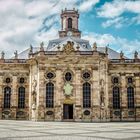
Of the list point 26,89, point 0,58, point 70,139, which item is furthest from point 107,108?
point 70,139

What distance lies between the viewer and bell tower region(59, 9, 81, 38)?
66938 millimetres

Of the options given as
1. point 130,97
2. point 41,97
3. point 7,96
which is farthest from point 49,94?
point 130,97

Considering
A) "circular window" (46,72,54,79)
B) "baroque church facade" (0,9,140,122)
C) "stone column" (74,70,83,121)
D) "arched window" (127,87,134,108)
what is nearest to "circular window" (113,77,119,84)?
"baroque church facade" (0,9,140,122)

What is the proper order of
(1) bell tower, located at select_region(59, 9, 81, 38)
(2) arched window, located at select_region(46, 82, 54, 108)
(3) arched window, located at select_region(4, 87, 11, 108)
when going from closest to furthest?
(2) arched window, located at select_region(46, 82, 54, 108)
(3) arched window, located at select_region(4, 87, 11, 108)
(1) bell tower, located at select_region(59, 9, 81, 38)

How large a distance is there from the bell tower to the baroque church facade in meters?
14.8

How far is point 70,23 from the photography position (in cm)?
6750

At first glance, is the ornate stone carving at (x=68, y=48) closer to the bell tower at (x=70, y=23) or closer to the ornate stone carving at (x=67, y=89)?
the ornate stone carving at (x=67, y=89)

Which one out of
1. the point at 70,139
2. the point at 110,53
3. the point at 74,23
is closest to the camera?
the point at 70,139

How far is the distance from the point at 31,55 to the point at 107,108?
14.2m

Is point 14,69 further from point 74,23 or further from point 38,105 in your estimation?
point 74,23

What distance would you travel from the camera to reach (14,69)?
5472cm

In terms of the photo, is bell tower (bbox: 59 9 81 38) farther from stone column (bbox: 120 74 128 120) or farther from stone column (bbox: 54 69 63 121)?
stone column (bbox: 54 69 63 121)

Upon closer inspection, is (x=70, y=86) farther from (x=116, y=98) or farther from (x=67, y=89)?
(x=116, y=98)

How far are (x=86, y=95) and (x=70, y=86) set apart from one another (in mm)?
2721
